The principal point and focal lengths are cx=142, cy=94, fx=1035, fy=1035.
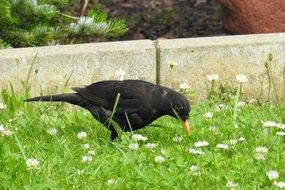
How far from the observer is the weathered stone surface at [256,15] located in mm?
8508

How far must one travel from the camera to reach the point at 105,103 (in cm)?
650

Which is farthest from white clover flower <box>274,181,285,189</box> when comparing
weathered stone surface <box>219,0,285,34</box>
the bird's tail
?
weathered stone surface <box>219,0,285,34</box>

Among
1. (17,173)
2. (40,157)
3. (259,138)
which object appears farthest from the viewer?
(259,138)

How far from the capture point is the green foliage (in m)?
7.74

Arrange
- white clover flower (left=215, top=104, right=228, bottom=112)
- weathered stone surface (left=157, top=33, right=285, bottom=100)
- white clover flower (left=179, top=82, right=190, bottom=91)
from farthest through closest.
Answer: weathered stone surface (left=157, top=33, right=285, bottom=100) → white clover flower (left=179, top=82, right=190, bottom=91) → white clover flower (left=215, top=104, right=228, bottom=112)

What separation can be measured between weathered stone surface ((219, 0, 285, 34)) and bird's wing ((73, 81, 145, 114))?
225 centimetres

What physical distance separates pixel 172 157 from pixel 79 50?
5.85 ft

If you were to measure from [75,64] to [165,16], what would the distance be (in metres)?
2.91

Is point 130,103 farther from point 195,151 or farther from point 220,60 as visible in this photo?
point 220,60

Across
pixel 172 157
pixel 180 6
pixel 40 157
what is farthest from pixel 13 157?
pixel 180 6

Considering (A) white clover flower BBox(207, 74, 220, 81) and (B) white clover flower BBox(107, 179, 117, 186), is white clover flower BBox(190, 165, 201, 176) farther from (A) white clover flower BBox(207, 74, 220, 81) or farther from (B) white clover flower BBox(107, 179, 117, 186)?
(A) white clover flower BBox(207, 74, 220, 81)

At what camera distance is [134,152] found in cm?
603

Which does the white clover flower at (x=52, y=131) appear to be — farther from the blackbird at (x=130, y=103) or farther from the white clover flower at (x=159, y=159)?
the white clover flower at (x=159, y=159)

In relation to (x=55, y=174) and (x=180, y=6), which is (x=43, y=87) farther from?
(x=180, y=6)
